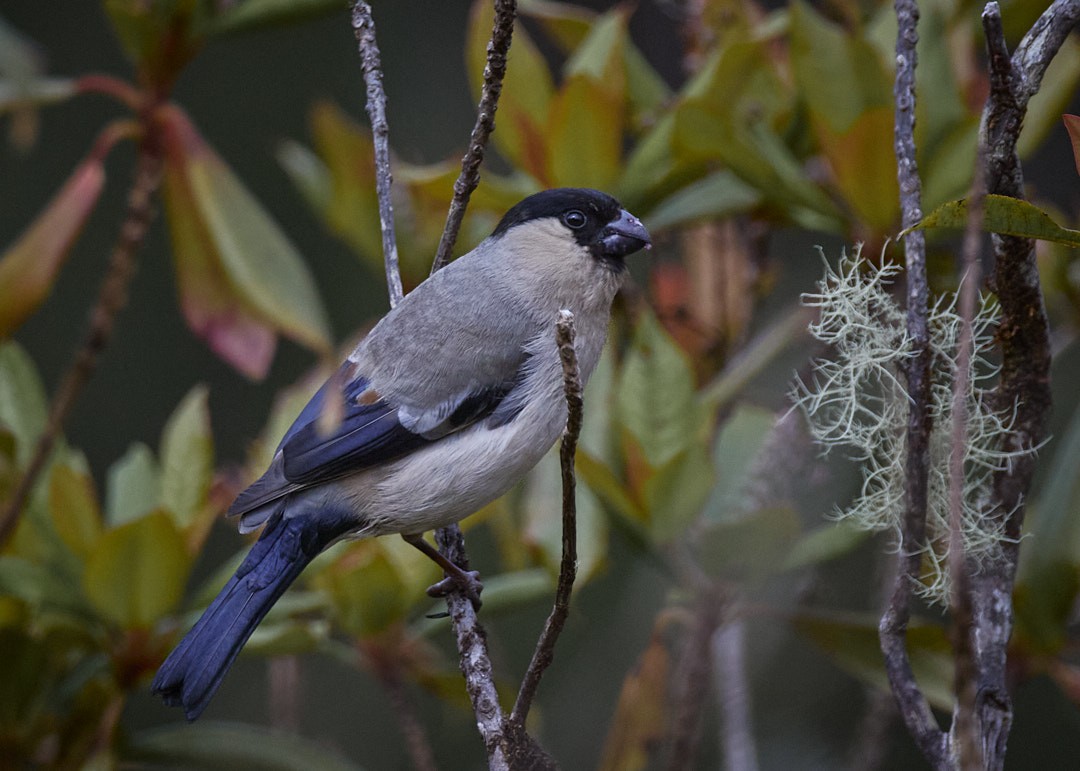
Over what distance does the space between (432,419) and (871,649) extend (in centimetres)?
87

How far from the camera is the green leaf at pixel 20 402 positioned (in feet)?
7.99

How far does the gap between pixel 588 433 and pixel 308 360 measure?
2.03 m

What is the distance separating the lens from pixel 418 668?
2.37 metres

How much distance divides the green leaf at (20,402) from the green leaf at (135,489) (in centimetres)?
19

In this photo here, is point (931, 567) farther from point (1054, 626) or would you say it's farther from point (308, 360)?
point (308, 360)

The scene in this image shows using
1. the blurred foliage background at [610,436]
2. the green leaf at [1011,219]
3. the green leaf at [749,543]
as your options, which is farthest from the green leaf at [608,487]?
the green leaf at [1011,219]

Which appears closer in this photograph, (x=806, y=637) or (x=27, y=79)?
(x=27, y=79)

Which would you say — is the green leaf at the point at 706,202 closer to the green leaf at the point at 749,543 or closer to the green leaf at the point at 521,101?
the green leaf at the point at 521,101

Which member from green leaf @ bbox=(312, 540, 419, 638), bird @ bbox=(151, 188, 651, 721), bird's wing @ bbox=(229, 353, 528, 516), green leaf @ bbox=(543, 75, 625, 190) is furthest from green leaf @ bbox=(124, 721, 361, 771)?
green leaf @ bbox=(543, 75, 625, 190)

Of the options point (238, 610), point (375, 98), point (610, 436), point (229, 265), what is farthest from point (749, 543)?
point (229, 265)

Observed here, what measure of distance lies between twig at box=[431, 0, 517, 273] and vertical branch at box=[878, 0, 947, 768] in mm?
529

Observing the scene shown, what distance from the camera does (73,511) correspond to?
2.27 metres

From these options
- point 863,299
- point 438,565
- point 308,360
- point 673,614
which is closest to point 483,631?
point 438,565

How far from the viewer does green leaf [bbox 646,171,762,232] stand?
2408 millimetres
